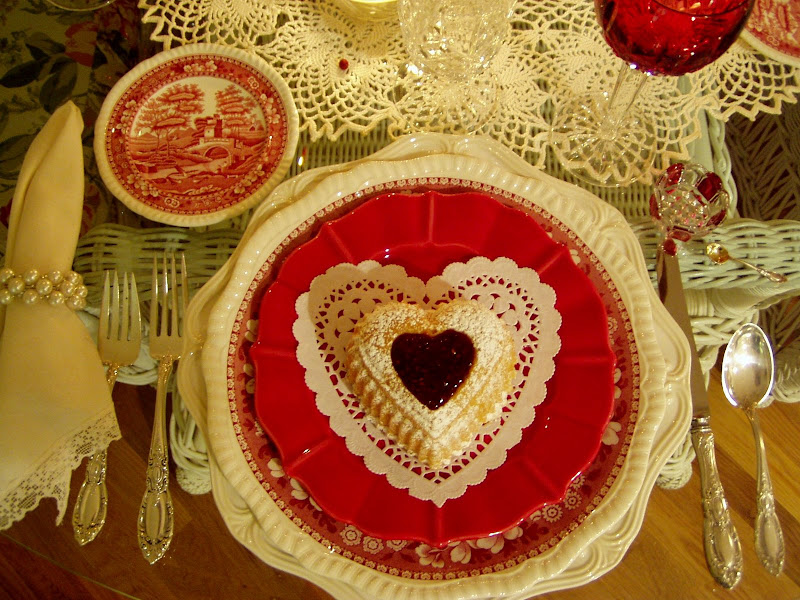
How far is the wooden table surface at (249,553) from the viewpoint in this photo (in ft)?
2.11

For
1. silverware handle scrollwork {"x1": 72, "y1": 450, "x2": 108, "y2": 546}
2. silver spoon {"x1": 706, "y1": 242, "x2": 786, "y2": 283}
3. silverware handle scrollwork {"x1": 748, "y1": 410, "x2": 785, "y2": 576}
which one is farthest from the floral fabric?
silverware handle scrollwork {"x1": 748, "y1": 410, "x2": 785, "y2": 576}

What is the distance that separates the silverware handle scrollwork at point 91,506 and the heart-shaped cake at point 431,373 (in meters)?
0.30

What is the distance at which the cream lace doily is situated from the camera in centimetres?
57

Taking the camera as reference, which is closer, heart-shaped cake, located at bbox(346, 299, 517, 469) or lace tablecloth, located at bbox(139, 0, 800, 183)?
heart-shaped cake, located at bbox(346, 299, 517, 469)

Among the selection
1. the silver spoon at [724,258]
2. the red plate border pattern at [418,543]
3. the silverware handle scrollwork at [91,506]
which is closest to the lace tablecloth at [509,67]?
the silver spoon at [724,258]

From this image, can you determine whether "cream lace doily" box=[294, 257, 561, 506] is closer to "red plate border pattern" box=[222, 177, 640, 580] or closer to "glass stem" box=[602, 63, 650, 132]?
"red plate border pattern" box=[222, 177, 640, 580]

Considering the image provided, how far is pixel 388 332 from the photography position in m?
0.58

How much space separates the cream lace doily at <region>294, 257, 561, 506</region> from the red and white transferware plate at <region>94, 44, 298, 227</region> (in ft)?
0.50

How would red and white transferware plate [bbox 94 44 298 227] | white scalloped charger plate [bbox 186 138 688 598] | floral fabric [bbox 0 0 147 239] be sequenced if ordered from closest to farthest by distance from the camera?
1. white scalloped charger plate [bbox 186 138 688 598]
2. red and white transferware plate [bbox 94 44 298 227]
3. floral fabric [bbox 0 0 147 239]

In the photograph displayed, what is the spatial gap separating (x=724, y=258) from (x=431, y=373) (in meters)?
0.39

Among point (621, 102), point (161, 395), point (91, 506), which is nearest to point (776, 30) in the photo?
point (621, 102)

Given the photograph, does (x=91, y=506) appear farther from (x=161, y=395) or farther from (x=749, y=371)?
(x=749, y=371)

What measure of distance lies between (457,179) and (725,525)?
0.48m

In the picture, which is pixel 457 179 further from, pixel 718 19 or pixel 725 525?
pixel 725 525
